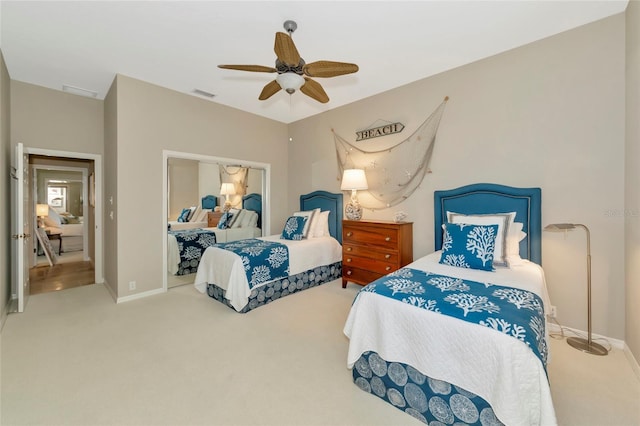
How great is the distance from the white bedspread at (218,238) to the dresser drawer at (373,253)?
2030 mm

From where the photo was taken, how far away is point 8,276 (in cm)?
338

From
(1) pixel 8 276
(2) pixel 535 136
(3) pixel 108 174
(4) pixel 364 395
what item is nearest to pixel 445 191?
(2) pixel 535 136

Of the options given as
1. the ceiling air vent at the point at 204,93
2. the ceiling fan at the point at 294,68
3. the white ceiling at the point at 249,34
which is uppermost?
the ceiling air vent at the point at 204,93

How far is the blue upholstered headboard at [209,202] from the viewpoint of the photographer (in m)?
4.49

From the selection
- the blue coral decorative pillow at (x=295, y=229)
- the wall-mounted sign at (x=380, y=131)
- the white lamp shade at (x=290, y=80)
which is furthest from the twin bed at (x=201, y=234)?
the white lamp shade at (x=290, y=80)

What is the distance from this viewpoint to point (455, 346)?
1470 mm

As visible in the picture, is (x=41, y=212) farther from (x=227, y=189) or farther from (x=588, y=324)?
(x=588, y=324)

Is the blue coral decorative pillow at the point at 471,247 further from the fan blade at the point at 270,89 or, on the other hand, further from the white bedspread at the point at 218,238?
the white bedspread at the point at 218,238

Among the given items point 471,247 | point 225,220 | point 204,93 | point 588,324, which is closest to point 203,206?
point 225,220

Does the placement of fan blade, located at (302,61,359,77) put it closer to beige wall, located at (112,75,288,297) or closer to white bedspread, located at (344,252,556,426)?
white bedspread, located at (344,252,556,426)

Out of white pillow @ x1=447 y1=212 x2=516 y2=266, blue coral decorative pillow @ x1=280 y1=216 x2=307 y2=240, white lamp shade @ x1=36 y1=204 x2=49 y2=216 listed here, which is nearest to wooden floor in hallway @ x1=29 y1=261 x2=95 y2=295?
white lamp shade @ x1=36 y1=204 x2=49 y2=216

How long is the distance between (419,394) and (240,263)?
224 cm

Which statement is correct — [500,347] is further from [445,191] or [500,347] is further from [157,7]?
[157,7]

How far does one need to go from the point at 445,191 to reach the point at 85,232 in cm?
693
